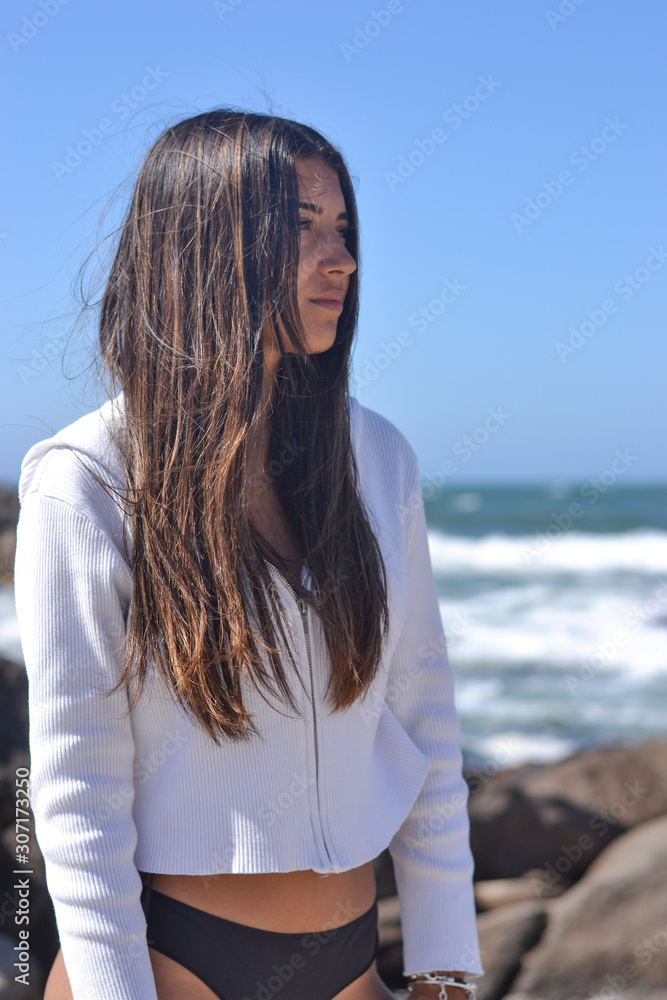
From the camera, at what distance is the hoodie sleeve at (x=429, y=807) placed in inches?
60.7

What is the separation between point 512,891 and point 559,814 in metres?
0.47

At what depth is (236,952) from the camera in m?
1.28

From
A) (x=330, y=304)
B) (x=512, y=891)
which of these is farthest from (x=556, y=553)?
(x=330, y=304)

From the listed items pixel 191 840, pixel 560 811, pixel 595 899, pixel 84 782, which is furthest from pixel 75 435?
pixel 560 811

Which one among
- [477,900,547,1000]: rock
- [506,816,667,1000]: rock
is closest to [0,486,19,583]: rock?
[477,900,547,1000]: rock

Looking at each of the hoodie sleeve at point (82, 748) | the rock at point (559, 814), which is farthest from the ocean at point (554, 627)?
the hoodie sleeve at point (82, 748)

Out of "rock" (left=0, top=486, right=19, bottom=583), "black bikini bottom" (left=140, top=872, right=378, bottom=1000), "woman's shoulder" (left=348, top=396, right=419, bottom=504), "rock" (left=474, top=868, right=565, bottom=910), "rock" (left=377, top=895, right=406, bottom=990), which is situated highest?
"woman's shoulder" (left=348, top=396, right=419, bottom=504)

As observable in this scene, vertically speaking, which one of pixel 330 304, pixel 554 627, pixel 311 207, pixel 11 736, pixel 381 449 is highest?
pixel 311 207

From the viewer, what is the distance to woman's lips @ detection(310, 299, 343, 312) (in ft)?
4.61

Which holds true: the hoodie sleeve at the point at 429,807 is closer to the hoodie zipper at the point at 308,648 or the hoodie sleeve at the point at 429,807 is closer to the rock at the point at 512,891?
the hoodie zipper at the point at 308,648

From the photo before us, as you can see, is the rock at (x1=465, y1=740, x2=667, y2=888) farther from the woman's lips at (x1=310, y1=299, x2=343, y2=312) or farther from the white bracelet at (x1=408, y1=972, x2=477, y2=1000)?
the woman's lips at (x1=310, y1=299, x2=343, y2=312)

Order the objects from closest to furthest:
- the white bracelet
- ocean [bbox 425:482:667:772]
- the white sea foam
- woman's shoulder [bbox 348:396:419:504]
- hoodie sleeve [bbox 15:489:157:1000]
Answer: hoodie sleeve [bbox 15:489:157:1000], the white bracelet, woman's shoulder [bbox 348:396:419:504], ocean [bbox 425:482:667:772], the white sea foam

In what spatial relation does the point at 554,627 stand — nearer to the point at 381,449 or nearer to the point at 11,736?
the point at 11,736

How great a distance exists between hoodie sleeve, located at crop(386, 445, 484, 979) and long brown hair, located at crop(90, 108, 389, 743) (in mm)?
210
